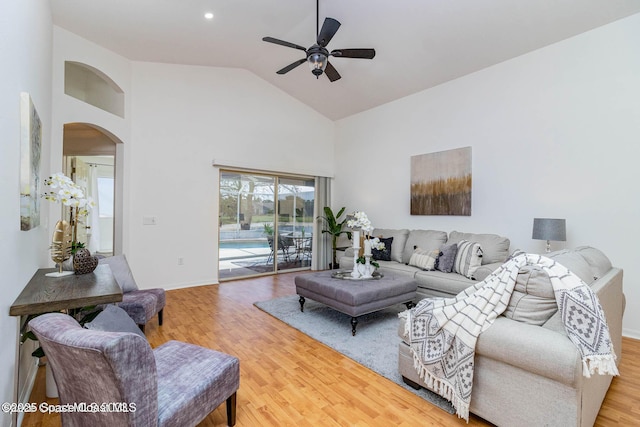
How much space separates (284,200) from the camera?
659 cm

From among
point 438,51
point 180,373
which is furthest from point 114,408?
point 438,51

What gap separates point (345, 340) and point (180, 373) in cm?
179

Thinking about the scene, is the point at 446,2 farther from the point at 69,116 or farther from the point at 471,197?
the point at 69,116

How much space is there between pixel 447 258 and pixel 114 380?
13.1ft

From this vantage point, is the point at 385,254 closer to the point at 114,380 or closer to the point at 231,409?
the point at 231,409

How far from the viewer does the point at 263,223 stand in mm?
6273

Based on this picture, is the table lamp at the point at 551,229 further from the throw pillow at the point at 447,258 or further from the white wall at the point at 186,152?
the white wall at the point at 186,152

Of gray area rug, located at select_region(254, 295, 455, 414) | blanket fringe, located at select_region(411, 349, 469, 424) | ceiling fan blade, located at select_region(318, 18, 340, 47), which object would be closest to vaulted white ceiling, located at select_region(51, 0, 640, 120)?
ceiling fan blade, located at select_region(318, 18, 340, 47)

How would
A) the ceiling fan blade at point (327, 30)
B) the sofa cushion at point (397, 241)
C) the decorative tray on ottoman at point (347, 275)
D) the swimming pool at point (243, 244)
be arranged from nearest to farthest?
the ceiling fan blade at point (327, 30) < the decorative tray on ottoman at point (347, 275) < the sofa cushion at point (397, 241) < the swimming pool at point (243, 244)

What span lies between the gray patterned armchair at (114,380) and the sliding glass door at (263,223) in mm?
4399

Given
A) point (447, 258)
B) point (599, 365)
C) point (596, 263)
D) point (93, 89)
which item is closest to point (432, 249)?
point (447, 258)

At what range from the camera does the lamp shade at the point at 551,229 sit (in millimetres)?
3397

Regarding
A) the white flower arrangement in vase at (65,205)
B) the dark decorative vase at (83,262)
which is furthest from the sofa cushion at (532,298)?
the dark decorative vase at (83,262)

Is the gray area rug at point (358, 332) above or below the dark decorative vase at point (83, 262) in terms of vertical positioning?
below
